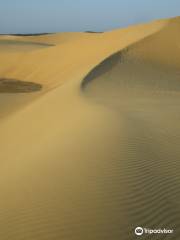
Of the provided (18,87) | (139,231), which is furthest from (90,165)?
(18,87)

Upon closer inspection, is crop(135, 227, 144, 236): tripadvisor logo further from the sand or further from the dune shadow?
the dune shadow

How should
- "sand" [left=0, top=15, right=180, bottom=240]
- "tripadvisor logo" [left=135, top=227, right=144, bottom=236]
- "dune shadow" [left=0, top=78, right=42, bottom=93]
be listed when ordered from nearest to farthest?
"tripadvisor logo" [left=135, top=227, right=144, bottom=236] < "sand" [left=0, top=15, right=180, bottom=240] < "dune shadow" [left=0, top=78, right=42, bottom=93]

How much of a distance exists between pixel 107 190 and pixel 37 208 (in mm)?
916

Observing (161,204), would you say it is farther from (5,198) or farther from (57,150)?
(57,150)

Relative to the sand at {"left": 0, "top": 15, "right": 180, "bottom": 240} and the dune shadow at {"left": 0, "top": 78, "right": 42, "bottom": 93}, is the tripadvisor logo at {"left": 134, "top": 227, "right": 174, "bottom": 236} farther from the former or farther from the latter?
the dune shadow at {"left": 0, "top": 78, "right": 42, "bottom": 93}

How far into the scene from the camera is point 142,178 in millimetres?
5855

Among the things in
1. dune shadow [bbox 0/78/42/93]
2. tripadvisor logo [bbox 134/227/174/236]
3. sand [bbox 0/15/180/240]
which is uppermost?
dune shadow [bbox 0/78/42/93]

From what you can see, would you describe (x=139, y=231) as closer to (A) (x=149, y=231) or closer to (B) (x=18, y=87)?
(A) (x=149, y=231)

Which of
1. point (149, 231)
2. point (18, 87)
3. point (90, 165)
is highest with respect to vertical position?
point (18, 87)

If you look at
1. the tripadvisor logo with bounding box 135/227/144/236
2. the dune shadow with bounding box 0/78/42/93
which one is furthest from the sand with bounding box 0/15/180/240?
A: the dune shadow with bounding box 0/78/42/93

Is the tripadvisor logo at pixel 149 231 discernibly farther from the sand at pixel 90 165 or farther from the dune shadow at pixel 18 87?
the dune shadow at pixel 18 87

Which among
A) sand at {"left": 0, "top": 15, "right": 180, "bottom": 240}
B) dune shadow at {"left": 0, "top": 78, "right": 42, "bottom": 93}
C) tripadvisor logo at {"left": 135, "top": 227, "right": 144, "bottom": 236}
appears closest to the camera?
tripadvisor logo at {"left": 135, "top": 227, "right": 144, "bottom": 236}

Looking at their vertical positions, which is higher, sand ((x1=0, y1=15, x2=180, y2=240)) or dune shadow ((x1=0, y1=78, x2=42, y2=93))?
dune shadow ((x1=0, y1=78, x2=42, y2=93))

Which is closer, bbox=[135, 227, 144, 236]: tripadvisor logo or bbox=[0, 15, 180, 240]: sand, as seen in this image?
bbox=[135, 227, 144, 236]: tripadvisor logo
